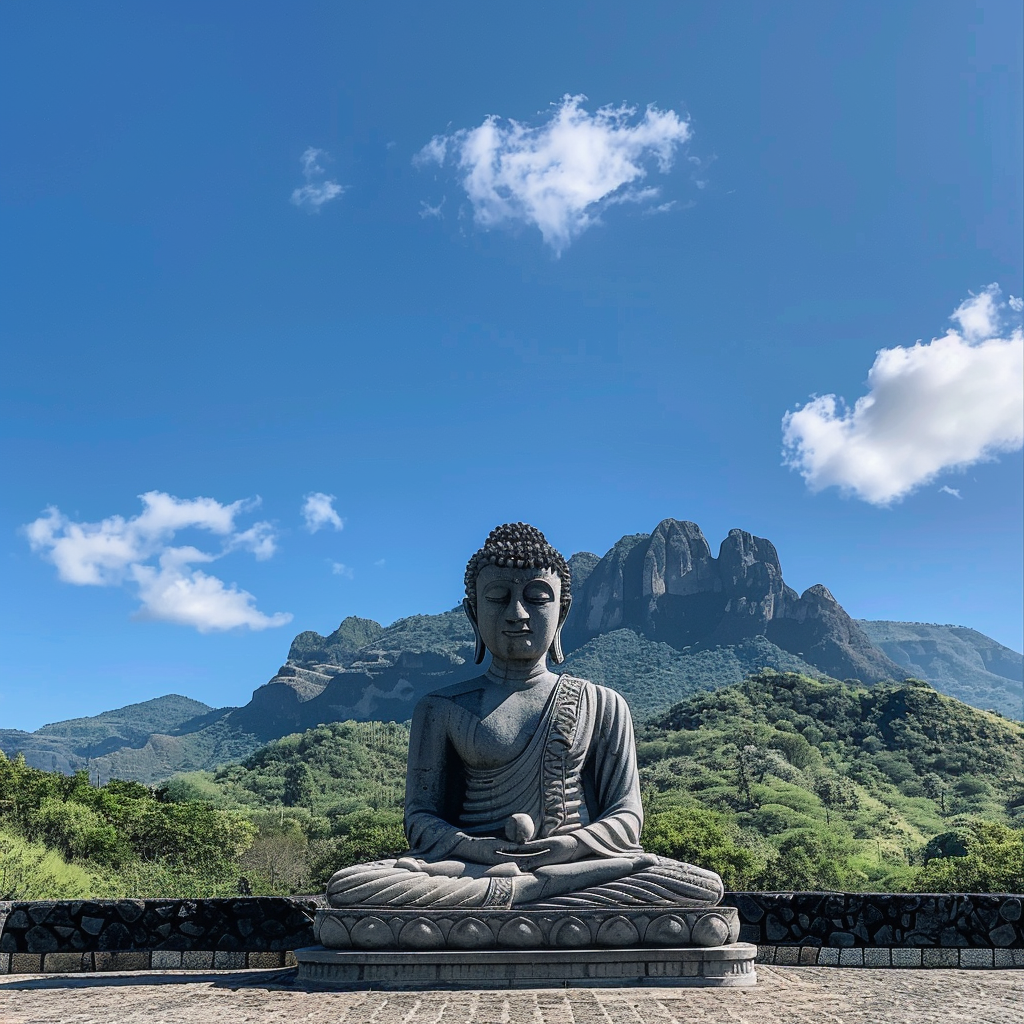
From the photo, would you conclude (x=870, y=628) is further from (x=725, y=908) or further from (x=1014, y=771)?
(x=725, y=908)

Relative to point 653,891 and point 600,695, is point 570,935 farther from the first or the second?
point 600,695

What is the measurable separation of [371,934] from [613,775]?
2.34m

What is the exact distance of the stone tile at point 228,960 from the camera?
8.64m

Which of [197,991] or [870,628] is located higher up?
[870,628]

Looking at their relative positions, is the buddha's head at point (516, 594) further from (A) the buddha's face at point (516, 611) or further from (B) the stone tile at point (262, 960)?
(B) the stone tile at point (262, 960)

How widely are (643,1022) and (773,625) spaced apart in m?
123

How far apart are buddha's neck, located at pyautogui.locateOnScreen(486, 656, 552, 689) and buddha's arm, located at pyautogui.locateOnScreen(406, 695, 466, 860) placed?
524mm

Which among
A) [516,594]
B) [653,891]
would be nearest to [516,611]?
[516,594]

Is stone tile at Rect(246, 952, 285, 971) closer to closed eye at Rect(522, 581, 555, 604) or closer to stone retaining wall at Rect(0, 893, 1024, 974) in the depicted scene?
stone retaining wall at Rect(0, 893, 1024, 974)

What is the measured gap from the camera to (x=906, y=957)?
870 centimetres

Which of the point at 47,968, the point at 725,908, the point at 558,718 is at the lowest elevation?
the point at 47,968

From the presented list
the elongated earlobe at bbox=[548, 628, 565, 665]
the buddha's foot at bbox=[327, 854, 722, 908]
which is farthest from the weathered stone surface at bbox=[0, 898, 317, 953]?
the elongated earlobe at bbox=[548, 628, 565, 665]

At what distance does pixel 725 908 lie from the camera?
22.9ft

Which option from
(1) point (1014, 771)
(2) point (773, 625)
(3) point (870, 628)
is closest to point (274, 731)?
(2) point (773, 625)
